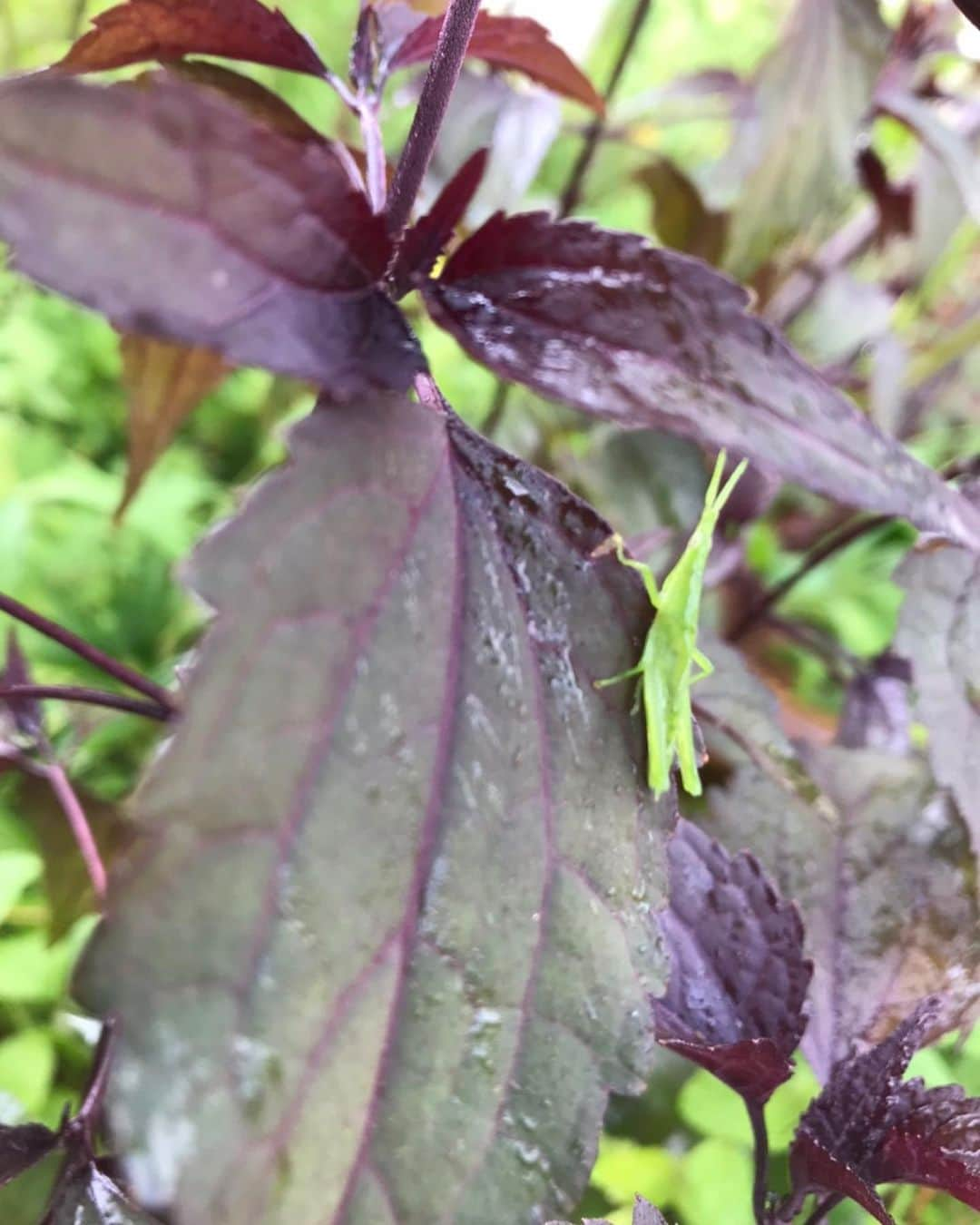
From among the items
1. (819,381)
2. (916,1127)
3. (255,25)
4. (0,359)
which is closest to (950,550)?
(819,381)

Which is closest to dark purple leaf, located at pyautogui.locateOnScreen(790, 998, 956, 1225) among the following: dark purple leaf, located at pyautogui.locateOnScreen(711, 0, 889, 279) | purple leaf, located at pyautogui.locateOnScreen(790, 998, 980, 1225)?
purple leaf, located at pyautogui.locateOnScreen(790, 998, 980, 1225)

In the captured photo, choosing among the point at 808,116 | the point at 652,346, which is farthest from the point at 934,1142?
the point at 808,116

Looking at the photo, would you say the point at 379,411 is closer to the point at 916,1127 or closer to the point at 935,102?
the point at 916,1127

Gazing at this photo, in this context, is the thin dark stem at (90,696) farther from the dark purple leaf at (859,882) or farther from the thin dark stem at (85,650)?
the dark purple leaf at (859,882)

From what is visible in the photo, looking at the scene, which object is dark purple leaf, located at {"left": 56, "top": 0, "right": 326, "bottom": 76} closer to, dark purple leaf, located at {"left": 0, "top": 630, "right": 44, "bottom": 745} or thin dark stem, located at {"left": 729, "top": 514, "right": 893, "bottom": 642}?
dark purple leaf, located at {"left": 0, "top": 630, "right": 44, "bottom": 745}

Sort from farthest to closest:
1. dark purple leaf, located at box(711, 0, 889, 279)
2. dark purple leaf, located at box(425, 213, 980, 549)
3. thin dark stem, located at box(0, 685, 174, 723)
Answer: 1. dark purple leaf, located at box(711, 0, 889, 279)
2. thin dark stem, located at box(0, 685, 174, 723)
3. dark purple leaf, located at box(425, 213, 980, 549)

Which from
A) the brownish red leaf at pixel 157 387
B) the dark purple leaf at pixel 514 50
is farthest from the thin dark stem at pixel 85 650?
the dark purple leaf at pixel 514 50

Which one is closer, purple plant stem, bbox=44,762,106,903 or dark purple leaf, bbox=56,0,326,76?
dark purple leaf, bbox=56,0,326,76

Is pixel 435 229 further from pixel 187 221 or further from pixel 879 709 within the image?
pixel 879 709
